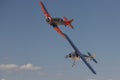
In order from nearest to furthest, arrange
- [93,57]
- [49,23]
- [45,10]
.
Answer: [49,23] < [45,10] < [93,57]

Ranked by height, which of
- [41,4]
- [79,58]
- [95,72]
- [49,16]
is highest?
[41,4]

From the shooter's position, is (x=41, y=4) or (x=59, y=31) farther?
(x=41, y=4)

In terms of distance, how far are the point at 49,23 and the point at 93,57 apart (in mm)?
43701

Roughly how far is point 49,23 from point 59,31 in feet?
15.9

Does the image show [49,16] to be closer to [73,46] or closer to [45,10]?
[45,10]

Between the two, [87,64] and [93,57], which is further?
[93,57]

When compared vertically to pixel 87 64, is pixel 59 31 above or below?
above

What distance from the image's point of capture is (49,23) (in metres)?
119

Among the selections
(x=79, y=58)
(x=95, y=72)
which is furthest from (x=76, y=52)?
(x=95, y=72)

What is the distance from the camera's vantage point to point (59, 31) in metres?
120

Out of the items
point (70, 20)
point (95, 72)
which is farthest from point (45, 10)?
point (95, 72)

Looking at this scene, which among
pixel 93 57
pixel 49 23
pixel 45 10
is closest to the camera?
pixel 49 23

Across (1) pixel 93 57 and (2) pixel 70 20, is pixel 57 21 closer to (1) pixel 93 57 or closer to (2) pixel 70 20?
(2) pixel 70 20

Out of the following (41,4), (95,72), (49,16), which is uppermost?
(41,4)
